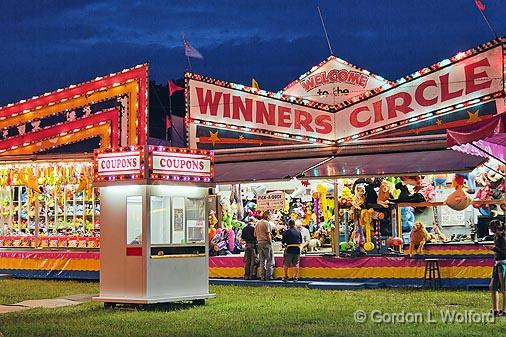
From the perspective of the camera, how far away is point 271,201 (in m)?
22.5

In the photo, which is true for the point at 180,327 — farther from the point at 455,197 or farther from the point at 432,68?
the point at 432,68

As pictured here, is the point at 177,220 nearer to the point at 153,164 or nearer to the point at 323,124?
the point at 153,164

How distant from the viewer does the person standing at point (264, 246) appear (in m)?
21.3

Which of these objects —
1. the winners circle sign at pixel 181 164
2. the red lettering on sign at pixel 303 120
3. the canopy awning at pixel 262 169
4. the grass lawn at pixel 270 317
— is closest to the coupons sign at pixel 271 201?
the canopy awning at pixel 262 169

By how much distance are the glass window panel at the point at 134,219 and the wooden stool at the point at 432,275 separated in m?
6.72

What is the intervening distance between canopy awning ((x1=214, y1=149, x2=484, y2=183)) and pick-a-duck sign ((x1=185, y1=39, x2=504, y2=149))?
0.65 metres

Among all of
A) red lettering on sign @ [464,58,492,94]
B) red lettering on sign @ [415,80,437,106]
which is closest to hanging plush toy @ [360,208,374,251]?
red lettering on sign @ [415,80,437,106]

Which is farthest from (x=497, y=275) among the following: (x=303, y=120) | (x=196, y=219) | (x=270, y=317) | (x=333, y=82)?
(x=333, y=82)

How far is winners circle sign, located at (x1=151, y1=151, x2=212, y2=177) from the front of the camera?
55.3ft

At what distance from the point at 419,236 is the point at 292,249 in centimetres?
306

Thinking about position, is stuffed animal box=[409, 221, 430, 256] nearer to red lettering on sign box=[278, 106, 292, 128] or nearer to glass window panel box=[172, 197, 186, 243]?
red lettering on sign box=[278, 106, 292, 128]

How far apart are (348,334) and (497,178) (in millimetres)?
9113

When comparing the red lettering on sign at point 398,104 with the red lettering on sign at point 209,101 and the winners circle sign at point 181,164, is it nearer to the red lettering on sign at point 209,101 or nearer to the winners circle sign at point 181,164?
the red lettering on sign at point 209,101

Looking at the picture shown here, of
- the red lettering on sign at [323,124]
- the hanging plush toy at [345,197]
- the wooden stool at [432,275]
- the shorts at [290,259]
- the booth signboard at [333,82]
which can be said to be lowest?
the wooden stool at [432,275]
